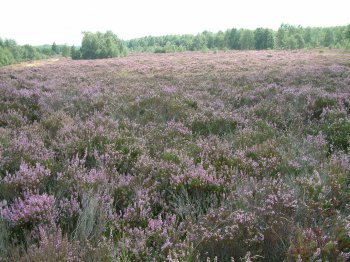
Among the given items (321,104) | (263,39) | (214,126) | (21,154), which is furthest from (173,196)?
(263,39)

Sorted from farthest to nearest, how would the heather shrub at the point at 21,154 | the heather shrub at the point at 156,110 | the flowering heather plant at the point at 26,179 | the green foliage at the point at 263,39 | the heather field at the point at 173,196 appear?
the green foliage at the point at 263,39 < the heather shrub at the point at 156,110 < the heather shrub at the point at 21,154 < the flowering heather plant at the point at 26,179 < the heather field at the point at 173,196

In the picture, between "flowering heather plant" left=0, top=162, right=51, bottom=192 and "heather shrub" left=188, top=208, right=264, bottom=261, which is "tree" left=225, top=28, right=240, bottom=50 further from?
"heather shrub" left=188, top=208, right=264, bottom=261

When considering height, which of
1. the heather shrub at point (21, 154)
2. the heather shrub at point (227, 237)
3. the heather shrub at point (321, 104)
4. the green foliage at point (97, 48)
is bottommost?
the heather shrub at point (227, 237)

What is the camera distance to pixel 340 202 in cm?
324

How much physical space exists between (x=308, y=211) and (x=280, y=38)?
2954 inches

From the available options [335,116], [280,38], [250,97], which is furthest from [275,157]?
[280,38]

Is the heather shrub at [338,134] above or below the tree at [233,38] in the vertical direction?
below

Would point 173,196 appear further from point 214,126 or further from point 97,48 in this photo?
point 97,48

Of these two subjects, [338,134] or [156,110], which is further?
[156,110]

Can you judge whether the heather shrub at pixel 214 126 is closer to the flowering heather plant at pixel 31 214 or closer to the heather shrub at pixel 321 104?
the heather shrub at pixel 321 104

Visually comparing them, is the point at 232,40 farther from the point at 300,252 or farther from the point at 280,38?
the point at 300,252

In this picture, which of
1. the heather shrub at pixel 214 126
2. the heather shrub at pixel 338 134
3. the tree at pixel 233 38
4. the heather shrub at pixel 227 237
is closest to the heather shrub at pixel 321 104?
the heather shrub at pixel 338 134

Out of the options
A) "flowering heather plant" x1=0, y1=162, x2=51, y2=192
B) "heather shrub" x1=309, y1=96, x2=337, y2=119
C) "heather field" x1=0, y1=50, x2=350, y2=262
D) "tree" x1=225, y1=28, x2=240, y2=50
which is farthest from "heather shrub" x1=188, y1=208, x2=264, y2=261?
"tree" x1=225, y1=28, x2=240, y2=50

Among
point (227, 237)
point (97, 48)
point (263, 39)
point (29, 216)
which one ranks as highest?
point (263, 39)
